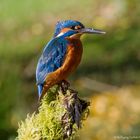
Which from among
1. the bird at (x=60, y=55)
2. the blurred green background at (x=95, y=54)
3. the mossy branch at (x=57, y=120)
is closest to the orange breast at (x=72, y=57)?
the bird at (x=60, y=55)

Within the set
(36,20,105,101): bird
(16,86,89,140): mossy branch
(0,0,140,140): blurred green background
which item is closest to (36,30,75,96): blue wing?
(36,20,105,101): bird

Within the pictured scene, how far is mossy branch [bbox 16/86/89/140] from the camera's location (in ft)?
8.52

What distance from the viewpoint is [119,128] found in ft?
26.5

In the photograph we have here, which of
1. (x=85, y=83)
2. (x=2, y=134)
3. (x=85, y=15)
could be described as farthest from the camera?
(x=85, y=15)

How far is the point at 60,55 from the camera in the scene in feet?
10.8

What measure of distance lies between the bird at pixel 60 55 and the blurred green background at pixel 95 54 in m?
3.51

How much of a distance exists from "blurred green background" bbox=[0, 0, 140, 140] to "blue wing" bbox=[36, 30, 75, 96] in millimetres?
3522

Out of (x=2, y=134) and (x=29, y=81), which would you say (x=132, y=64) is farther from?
(x=2, y=134)

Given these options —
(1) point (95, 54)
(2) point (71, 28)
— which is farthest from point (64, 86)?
(1) point (95, 54)

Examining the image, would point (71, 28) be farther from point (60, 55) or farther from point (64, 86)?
point (64, 86)

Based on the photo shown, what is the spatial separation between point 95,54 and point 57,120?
22.5 ft

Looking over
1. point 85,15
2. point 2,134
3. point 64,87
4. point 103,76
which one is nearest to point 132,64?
point 103,76

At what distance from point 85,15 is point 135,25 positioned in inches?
43.5

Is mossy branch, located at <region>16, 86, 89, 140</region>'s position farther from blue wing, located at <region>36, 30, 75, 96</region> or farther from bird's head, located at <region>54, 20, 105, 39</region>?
bird's head, located at <region>54, 20, 105, 39</region>
